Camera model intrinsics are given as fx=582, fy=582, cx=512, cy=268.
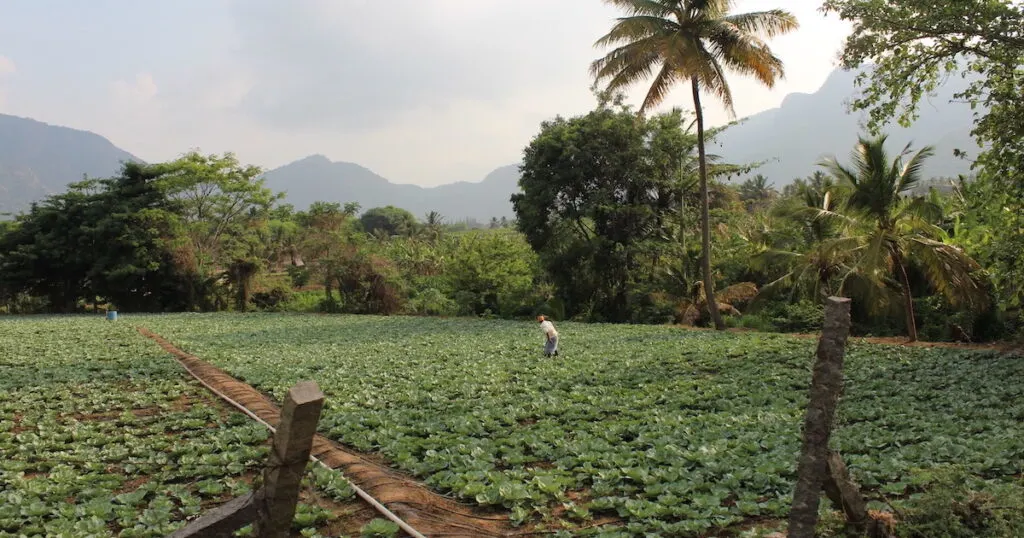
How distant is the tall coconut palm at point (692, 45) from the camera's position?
1692 centimetres

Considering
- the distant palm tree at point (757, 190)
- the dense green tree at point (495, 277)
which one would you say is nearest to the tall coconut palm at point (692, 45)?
the dense green tree at point (495, 277)

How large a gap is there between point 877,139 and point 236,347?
58.6 feet

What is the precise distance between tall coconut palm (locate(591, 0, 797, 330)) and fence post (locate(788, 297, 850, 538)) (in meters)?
14.9

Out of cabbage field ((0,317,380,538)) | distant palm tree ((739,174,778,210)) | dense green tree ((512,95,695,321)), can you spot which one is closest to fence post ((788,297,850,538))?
cabbage field ((0,317,380,538))

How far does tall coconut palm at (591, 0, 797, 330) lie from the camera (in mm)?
16922

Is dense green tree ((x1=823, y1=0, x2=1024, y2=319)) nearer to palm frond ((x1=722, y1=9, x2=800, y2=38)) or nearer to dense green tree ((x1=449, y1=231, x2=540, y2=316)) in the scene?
palm frond ((x1=722, y1=9, x2=800, y2=38))

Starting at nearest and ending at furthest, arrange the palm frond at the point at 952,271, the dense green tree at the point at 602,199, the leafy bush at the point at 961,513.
→ the leafy bush at the point at 961,513
the palm frond at the point at 952,271
the dense green tree at the point at 602,199

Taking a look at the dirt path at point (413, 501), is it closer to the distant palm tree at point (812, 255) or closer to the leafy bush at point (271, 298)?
the distant palm tree at point (812, 255)

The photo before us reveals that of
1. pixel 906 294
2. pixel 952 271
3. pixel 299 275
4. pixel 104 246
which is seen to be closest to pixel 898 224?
pixel 952 271

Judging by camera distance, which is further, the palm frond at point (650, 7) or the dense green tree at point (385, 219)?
the dense green tree at point (385, 219)

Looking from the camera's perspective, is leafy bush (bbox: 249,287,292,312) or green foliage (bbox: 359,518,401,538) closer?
green foliage (bbox: 359,518,401,538)

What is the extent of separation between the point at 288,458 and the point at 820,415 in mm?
3088

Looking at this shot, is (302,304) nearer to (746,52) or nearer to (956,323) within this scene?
(746,52)

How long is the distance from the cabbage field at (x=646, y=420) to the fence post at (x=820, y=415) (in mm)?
1276
